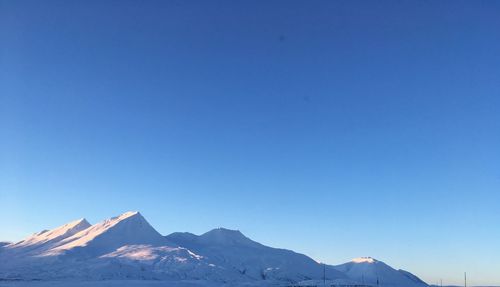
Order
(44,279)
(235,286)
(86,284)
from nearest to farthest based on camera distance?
(86,284)
(235,286)
(44,279)

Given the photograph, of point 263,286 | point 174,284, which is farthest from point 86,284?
point 263,286

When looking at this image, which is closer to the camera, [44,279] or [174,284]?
[174,284]

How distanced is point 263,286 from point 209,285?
20130 millimetres

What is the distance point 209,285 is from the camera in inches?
7205

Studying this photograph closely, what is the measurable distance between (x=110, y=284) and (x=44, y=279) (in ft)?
152

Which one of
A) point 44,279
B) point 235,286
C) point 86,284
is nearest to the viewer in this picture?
point 86,284

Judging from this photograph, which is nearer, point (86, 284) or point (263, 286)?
point (86, 284)

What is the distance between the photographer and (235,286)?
178750mm

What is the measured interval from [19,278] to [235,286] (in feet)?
287

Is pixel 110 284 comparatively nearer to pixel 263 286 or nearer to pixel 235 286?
pixel 235 286

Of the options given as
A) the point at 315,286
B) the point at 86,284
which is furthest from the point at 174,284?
the point at 315,286

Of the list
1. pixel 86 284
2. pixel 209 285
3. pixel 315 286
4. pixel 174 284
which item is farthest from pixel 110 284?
pixel 315 286

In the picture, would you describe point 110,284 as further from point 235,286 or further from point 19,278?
point 19,278

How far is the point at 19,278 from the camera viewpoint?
198625 millimetres
